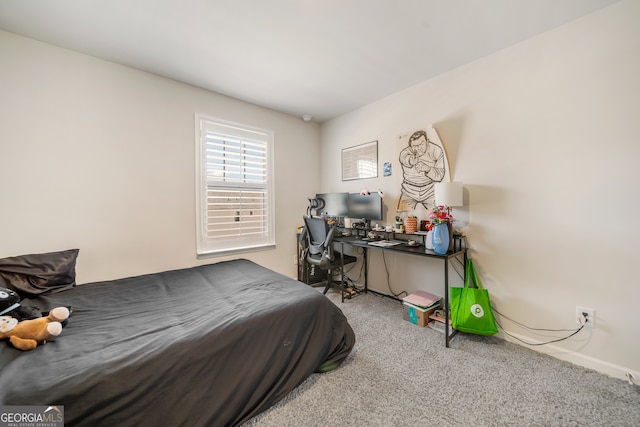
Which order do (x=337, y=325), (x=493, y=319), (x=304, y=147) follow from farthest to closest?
1. (x=304, y=147)
2. (x=493, y=319)
3. (x=337, y=325)

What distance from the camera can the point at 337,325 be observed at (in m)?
1.70

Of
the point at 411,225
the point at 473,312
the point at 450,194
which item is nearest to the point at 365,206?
the point at 411,225

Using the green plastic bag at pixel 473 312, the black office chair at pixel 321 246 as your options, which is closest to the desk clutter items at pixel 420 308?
the green plastic bag at pixel 473 312

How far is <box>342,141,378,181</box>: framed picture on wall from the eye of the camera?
10.1ft

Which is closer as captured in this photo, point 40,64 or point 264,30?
point 264,30

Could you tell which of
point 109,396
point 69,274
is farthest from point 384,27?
point 69,274

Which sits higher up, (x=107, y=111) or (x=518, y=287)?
(x=107, y=111)

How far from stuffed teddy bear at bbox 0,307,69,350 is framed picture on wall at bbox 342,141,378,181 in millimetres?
3019

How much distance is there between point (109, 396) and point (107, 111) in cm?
241

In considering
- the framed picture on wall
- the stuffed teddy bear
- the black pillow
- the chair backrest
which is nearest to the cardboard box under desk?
the chair backrest

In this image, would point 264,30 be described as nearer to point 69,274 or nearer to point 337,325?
point 337,325

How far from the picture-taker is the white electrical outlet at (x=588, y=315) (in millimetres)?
1665

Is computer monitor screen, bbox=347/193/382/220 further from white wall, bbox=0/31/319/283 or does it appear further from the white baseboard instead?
white wall, bbox=0/31/319/283

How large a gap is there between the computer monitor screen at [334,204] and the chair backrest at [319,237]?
1.77 ft
